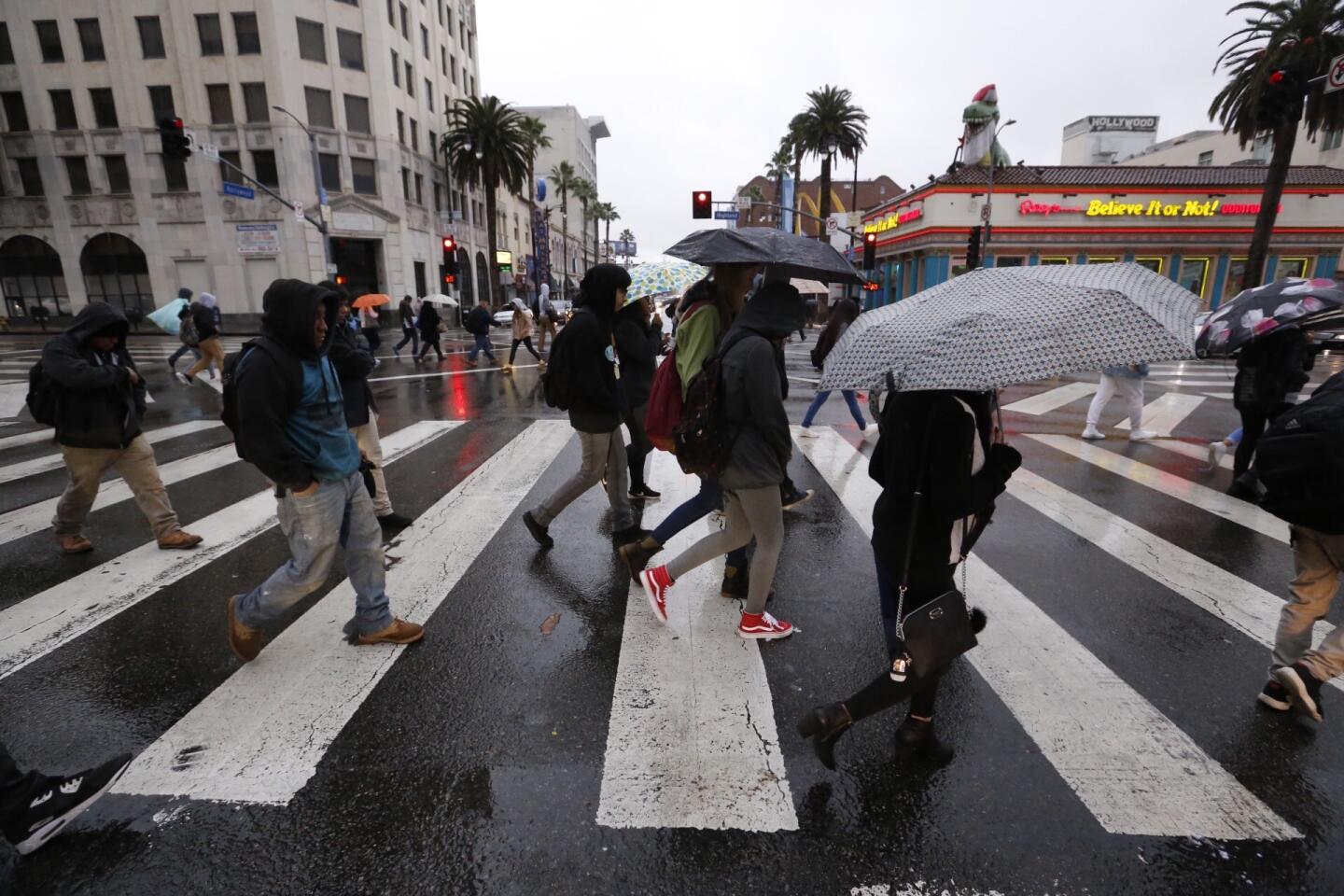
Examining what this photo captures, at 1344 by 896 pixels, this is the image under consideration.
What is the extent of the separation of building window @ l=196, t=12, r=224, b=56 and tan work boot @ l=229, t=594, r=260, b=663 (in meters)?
43.4

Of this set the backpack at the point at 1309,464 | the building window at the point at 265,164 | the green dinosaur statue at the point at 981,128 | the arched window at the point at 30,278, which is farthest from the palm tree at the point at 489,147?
the backpack at the point at 1309,464

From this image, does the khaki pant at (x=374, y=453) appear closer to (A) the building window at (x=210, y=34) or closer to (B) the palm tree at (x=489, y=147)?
(B) the palm tree at (x=489, y=147)

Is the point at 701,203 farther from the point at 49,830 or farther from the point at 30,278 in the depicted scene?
the point at 30,278

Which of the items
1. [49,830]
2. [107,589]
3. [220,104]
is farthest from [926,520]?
[220,104]

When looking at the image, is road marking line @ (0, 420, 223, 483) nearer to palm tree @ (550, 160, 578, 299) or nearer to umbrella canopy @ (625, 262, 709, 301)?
umbrella canopy @ (625, 262, 709, 301)

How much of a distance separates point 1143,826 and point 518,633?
2.95 meters

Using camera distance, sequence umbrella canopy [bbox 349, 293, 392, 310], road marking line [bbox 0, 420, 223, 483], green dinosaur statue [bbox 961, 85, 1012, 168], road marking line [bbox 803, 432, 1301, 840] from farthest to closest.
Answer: green dinosaur statue [bbox 961, 85, 1012, 168] → umbrella canopy [bbox 349, 293, 392, 310] → road marking line [bbox 0, 420, 223, 483] → road marking line [bbox 803, 432, 1301, 840]

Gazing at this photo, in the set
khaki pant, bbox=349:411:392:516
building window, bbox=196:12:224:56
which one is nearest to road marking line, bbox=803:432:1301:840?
khaki pant, bbox=349:411:392:516

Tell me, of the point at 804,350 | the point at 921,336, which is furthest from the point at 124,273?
the point at 921,336

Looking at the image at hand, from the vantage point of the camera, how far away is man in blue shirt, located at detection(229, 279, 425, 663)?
2.94m

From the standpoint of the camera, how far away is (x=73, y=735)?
2889mm

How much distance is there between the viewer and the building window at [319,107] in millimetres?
35562

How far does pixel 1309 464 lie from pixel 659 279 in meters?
3.69

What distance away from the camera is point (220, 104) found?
35188 millimetres
